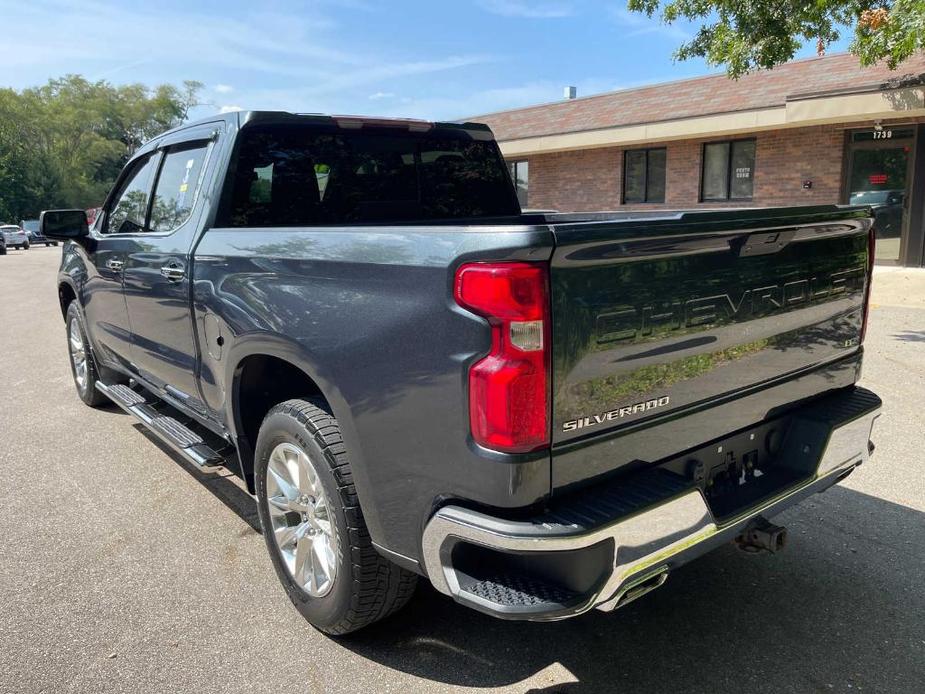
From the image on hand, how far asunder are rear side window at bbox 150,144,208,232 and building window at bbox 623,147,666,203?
16.7m

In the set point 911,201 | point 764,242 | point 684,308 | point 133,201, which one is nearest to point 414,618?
point 684,308

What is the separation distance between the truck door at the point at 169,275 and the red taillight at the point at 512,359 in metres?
1.99

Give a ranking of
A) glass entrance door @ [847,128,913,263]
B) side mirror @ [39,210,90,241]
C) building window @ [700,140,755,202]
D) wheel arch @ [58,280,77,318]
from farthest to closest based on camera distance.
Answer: building window @ [700,140,755,202] < glass entrance door @ [847,128,913,263] < wheel arch @ [58,280,77,318] < side mirror @ [39,210,90,241]

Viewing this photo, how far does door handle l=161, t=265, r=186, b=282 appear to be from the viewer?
3.52 m

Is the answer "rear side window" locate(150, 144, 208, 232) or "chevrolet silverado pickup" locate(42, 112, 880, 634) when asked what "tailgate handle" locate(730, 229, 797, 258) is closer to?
"chevrolet silverado pickup" locate(42, 112, 880, 634)

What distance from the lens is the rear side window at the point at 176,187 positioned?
380 cm

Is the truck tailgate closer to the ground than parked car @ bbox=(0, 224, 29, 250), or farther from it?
farther from it

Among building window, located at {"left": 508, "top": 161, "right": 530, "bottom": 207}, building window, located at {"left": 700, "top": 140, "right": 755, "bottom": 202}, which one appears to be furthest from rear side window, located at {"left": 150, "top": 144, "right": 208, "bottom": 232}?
building window, located at {"left": 508, "top": 161, "right": 530, "bottom": 207}

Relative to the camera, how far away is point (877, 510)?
12.8 feet

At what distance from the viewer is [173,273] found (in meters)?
3.59

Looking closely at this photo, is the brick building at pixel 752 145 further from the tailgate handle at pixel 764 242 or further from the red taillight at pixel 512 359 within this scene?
the red taillight at pixel 512 359

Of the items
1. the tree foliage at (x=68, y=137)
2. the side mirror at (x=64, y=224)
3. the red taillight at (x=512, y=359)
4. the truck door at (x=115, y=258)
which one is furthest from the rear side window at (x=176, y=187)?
the tree foliage at (x=68, y=137)

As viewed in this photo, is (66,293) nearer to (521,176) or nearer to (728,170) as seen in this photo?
(728,170)

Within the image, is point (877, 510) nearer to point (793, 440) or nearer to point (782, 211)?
point (793, 440)
